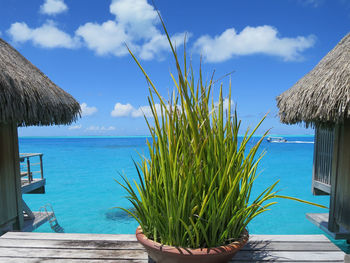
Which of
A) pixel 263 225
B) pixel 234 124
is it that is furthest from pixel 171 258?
pixel 263 225

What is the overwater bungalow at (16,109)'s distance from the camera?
253cm

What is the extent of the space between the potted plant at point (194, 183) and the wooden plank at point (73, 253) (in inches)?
10.8

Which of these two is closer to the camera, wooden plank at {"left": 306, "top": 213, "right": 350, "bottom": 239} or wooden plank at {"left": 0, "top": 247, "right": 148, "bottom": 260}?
wooden plank at {"left": 0, "top": 247, "right": 148, "bottom": 260}

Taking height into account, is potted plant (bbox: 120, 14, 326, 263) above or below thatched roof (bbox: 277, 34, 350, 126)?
below

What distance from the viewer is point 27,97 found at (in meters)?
2.68

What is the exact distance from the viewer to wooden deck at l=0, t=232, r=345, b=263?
1.17 m

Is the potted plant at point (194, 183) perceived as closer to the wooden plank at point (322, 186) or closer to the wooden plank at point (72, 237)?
the wooden plank at point (72, 237)

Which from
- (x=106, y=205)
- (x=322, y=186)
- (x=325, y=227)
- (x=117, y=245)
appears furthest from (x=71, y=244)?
(x=106, y=205)

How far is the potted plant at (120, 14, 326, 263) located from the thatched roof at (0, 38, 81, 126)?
7.38 feet

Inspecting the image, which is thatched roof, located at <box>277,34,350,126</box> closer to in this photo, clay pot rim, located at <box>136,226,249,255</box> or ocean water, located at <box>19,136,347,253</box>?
clay pot rim, located at <box>136,226,249,255</box>

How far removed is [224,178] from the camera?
0.90m

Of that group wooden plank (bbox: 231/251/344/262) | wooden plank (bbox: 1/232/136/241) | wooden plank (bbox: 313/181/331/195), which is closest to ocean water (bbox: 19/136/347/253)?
wooden plank (bbox: 313/181/331/195)

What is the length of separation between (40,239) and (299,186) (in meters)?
12.8

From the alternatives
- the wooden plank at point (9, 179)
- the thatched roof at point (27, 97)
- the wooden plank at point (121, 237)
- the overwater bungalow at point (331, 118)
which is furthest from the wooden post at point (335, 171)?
the wooden plank at point (9, 179)
